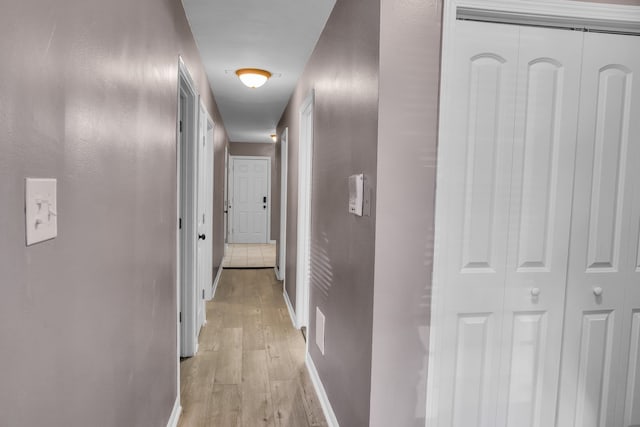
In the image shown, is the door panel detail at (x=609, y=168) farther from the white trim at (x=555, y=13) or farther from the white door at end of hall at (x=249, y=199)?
the white door at end of hall at (x=249, y=199)

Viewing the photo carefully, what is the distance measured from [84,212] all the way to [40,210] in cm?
24

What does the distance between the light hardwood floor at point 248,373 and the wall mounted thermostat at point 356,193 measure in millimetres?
1268

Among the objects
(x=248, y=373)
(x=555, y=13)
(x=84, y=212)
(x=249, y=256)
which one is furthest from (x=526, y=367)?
(x=249, y=256)

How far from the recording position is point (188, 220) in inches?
125

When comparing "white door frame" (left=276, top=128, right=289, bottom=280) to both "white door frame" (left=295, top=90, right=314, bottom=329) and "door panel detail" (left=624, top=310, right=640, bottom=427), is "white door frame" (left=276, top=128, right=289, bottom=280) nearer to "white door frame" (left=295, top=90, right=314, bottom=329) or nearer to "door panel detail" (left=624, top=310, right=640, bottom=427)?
"white door frame" (left=295, top=90, right=314, bottom=329)

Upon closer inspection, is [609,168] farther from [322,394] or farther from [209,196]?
[209,196]

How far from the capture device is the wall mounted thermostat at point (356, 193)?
188 centimetres

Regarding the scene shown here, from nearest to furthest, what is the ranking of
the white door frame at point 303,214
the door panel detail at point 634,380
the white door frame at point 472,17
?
the white door frame at point 472,17 → the door panel detail at point 634,380 → the white door frame at point 303,214

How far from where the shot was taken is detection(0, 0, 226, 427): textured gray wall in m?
0.79

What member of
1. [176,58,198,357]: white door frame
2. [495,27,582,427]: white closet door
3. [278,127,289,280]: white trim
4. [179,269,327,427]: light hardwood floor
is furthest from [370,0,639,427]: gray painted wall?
[278,127,289,280]: white trim

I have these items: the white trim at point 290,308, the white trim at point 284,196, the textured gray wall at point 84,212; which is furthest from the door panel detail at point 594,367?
the white trim at point 284,196

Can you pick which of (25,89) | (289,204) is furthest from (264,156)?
(25,89)

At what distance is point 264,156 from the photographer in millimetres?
9688

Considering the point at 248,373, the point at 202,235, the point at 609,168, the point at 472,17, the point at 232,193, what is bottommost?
the point at 248,373
